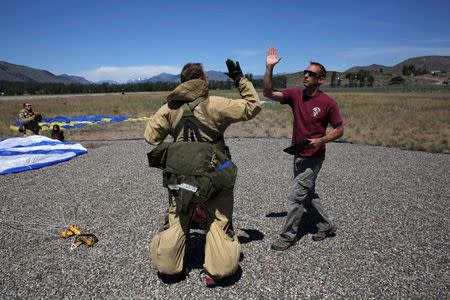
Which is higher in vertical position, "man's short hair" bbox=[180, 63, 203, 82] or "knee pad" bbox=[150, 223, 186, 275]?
"man's short hair" bbox=[180, 63, 203, 82]

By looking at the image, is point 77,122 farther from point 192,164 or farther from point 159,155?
point 192,164

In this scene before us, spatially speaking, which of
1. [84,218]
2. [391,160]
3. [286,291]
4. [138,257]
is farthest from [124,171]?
[391,160]

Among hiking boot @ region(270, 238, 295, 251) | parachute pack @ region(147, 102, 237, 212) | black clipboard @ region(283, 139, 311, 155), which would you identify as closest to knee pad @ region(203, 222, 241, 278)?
parachute pack @ region(147, 102, 237, 212)

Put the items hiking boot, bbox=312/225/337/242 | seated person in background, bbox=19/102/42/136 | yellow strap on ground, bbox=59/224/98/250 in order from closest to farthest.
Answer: yellow strap on ground, bbox=59/224/98/250 < hiking boot, bbox=312/225/337/242 < seated person in background, bbox=19/102/42/136

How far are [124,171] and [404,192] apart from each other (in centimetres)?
655

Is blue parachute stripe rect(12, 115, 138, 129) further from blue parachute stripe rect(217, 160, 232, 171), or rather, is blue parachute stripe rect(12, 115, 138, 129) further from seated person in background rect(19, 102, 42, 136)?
blue parachute stripe rect(217, 160, 232, 171)

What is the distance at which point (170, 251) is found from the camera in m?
3.44

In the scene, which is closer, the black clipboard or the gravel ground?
the gravel ground

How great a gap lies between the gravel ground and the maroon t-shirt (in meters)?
1.44

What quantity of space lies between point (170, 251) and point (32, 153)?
26.0ft

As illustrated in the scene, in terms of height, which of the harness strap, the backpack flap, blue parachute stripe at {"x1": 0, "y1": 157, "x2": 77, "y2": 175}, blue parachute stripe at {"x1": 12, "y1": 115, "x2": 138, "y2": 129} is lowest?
blue parachute stripe at {"x1": 0, "y1": 157, "x2": 77, "y2": 175}

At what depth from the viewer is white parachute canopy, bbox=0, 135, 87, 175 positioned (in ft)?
28.8

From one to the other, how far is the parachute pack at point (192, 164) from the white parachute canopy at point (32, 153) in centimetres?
711

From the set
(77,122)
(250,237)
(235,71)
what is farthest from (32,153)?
(77,122)
